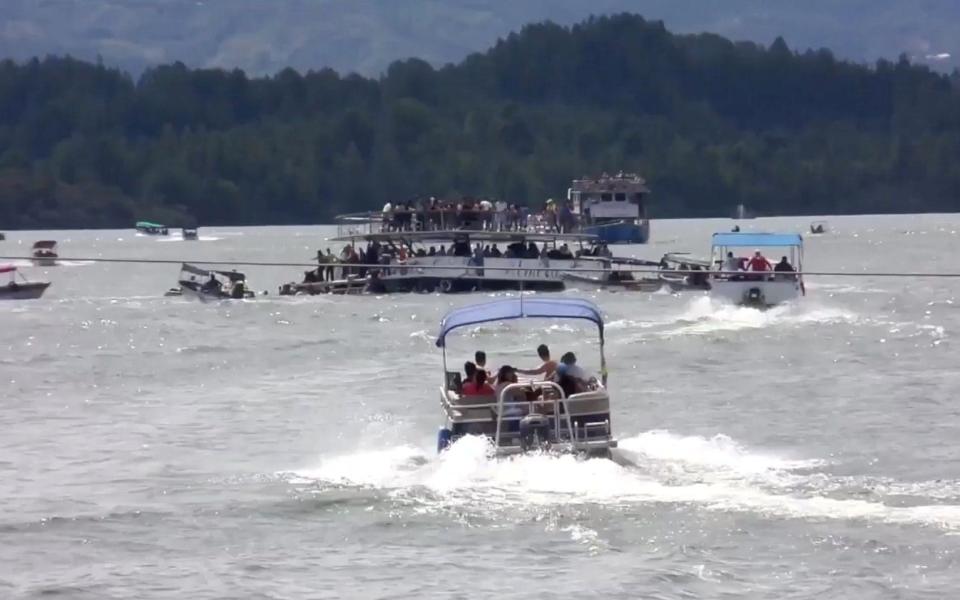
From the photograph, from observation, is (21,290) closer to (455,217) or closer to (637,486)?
(455,217)

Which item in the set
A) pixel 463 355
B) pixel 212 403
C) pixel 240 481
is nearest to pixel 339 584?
pixel 240 481

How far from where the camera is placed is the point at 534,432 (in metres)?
25.3

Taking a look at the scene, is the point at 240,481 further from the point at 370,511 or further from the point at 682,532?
the point at 682,532

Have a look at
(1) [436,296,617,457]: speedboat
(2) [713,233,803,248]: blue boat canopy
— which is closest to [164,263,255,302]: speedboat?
(2) [713,233,803,248]: blue boat canopy

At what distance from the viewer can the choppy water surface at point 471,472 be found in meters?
21.3

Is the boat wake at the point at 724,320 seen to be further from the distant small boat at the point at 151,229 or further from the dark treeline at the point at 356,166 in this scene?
the dark treeline at the point at 356,166

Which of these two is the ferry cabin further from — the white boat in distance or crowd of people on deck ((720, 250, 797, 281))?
crowd of people on deck ((720, 250, 797, 281))

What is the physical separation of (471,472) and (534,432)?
97 cm

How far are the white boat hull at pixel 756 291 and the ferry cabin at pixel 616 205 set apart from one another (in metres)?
69.4

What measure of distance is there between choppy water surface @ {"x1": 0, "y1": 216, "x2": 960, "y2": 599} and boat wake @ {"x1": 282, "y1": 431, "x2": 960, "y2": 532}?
49mm

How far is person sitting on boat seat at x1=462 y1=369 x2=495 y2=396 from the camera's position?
26.5 m

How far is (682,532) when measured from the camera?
73.9 ft

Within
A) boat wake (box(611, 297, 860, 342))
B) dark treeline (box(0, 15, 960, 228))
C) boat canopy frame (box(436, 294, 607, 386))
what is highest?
dark treeline (box(0, 15, 960, 228))

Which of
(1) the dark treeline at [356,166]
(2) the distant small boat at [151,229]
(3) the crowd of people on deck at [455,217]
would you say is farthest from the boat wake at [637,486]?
(1) the dark treeline at [356,166]
